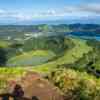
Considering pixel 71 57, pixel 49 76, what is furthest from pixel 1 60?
pixel 49 76

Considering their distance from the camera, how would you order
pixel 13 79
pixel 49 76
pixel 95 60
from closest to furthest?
pixel 13 79
pixel 49 76
pixel 95 60

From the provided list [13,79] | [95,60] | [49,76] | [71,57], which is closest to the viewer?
[13,79]

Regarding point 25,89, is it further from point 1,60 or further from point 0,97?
point 1,60

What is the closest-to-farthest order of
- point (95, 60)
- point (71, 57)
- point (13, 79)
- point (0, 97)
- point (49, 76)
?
point (0, 97) < point (13, 79) < point (49, 76) < point (95, 60) < point (71, 57)

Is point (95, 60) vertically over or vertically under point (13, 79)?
under

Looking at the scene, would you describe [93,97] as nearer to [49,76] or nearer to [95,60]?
[49,76]

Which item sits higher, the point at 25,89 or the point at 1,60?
the point at 25,89

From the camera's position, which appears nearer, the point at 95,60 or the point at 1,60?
the point at 95,60

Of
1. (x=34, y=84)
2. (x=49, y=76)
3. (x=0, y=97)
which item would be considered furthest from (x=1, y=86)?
(x=49, y=76)

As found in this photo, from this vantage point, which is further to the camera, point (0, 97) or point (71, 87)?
point (71, 87)
